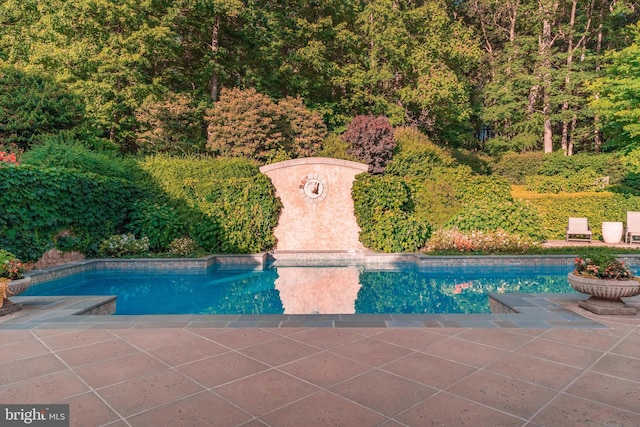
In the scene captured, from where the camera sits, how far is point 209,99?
72.8 ft

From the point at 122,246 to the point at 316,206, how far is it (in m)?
6.65

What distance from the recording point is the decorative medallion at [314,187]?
47.4 ft

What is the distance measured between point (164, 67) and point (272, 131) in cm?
931

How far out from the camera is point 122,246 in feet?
39.5

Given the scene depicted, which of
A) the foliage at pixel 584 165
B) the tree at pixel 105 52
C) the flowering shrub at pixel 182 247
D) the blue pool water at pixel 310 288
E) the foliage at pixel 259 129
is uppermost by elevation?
the tree at pixel 105 52

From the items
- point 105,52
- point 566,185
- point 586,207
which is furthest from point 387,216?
point 105,52

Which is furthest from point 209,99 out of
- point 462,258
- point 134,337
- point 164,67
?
point 134,337

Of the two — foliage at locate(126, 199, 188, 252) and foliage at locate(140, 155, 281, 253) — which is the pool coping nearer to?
foliage at locate(126, 199, 188, 252)

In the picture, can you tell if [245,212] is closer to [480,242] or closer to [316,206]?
[316,206]

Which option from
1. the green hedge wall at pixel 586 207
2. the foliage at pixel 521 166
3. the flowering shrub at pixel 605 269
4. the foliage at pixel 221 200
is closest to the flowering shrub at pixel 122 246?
the foliage at pixel 221 200

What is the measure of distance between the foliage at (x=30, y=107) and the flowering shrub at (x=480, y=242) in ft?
52.1

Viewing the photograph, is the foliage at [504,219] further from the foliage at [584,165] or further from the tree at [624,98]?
the foliage at [584,165]

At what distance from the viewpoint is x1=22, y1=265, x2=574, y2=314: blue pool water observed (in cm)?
786

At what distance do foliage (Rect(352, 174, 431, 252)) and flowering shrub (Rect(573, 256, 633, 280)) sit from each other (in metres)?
7.28
